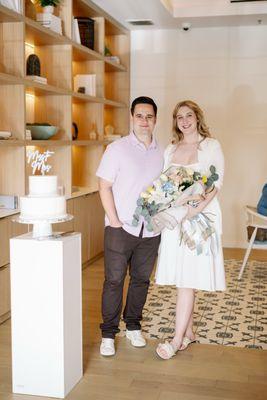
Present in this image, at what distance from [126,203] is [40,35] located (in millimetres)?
2260

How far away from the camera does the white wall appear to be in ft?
22.7

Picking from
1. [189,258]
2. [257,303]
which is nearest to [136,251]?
[189,258]

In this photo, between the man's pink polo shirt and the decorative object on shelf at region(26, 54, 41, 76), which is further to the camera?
the decorative object on shelf at region(26, 54, 41, 76)

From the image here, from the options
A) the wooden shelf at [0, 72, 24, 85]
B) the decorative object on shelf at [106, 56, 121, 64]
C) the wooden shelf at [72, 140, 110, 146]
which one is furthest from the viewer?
the decorative object on shelf at [106, 56, 121, 64]

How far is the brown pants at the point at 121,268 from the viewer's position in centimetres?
346

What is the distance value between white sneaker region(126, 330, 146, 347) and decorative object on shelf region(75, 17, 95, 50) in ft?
11.3

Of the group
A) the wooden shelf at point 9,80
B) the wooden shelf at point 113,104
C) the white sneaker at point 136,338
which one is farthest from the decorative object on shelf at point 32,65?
the white sneaker at point 136,338

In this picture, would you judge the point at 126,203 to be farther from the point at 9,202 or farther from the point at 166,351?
the point at 9,202

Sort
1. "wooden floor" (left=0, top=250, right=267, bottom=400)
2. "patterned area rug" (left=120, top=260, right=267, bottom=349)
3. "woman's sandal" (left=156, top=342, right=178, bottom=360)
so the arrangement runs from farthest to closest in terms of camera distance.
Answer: "patterned area rug" (left=120, top=260, right=267, bottom=349)
"woman's sandal" (left=156, top=342, right=178, bottom=360)
"wooden floor" (left=0, top=250, right=267, bottom=400)

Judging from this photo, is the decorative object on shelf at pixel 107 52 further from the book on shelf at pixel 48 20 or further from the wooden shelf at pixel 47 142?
the wooden shelf at pixel 47 142

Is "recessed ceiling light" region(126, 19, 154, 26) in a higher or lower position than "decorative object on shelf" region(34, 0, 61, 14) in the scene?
higher

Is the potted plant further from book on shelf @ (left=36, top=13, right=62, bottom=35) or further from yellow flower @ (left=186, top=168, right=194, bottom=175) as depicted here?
yellow flower @ (left=186, top=168, right=194, bottom=175)

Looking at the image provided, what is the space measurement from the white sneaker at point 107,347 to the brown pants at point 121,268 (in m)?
0.03

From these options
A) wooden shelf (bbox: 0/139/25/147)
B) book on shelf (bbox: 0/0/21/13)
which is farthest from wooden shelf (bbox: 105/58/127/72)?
wooden shelf (bbox: 0/139/25/147)
